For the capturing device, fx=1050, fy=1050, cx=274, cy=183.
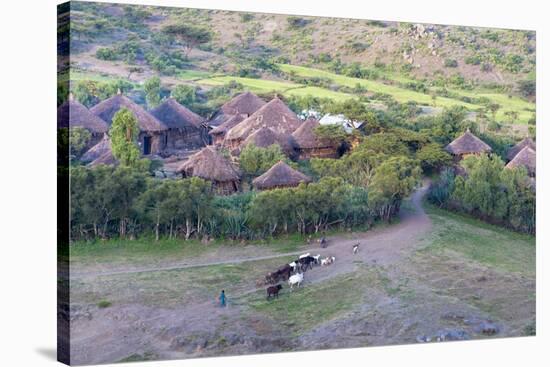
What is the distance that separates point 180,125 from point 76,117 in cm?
178

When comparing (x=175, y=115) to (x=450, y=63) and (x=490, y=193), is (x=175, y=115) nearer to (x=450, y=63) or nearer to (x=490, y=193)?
(x=450, y=63)

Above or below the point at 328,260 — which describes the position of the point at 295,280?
below

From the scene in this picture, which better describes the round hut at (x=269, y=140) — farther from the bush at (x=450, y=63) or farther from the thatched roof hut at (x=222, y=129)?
the bush at (x=450, y=63)

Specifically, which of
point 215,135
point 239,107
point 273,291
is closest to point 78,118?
point 215,135

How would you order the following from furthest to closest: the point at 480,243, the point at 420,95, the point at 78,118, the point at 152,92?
the point at 420,95 → the point at 480,243 → the point at 152,92 → the point at 78,118

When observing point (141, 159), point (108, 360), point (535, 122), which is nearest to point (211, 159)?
point (141, 159)

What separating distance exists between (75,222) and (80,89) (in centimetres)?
180

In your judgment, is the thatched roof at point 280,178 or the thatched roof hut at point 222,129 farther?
the thatched roof hut at point 222,129

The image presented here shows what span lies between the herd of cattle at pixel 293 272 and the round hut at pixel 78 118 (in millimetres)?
3145

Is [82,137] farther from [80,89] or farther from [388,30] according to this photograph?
[388,30]

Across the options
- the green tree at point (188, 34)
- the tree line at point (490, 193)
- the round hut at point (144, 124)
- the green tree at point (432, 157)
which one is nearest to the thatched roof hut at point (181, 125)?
the round hut at point (144, 124)

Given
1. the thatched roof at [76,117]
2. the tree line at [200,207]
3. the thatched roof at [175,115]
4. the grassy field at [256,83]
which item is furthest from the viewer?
the grassy field at [256,83]

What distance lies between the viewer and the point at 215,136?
50.8ft

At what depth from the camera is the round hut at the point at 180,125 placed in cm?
1504
